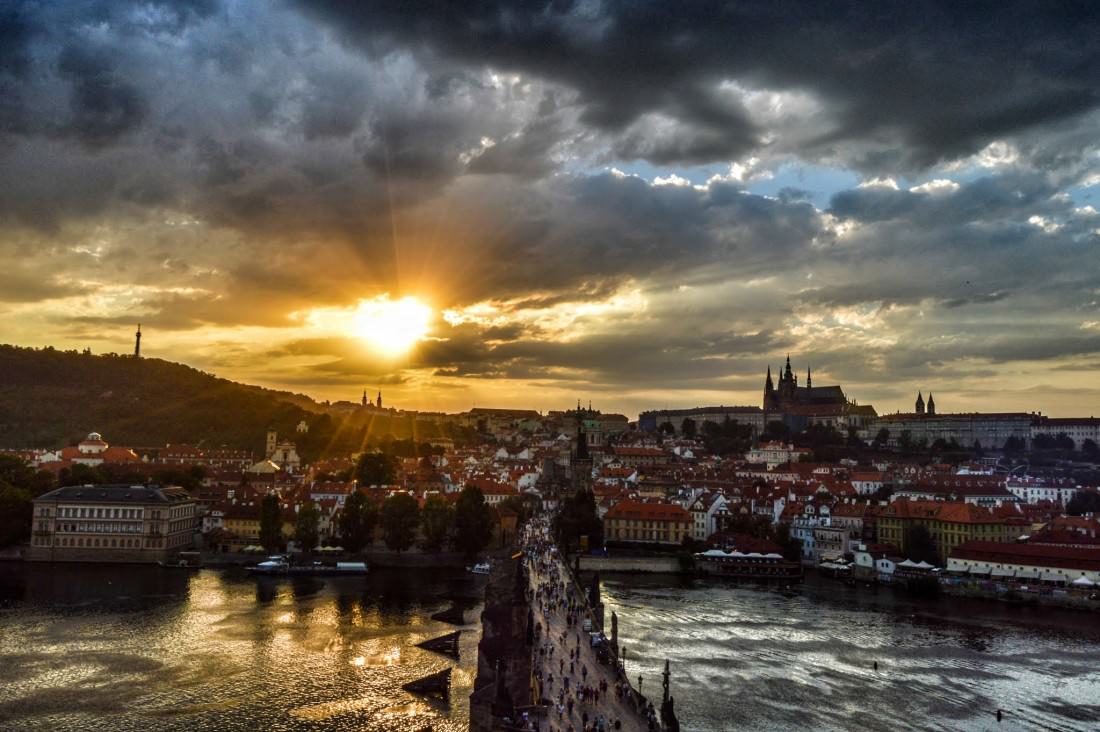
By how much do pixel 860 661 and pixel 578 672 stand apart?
14.6 metres

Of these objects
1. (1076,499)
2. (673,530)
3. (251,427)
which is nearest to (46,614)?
(673,530)

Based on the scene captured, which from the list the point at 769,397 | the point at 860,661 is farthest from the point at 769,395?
the point at 860,661

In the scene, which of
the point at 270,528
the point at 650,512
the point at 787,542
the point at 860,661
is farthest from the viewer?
the point at 650,512

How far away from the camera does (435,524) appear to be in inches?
2517

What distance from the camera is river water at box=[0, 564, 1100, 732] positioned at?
28.9 meters

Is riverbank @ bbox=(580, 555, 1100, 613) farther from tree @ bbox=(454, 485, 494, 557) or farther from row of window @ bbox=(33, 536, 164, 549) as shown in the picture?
row of window @ bbox=(33, 536, 164, 549)

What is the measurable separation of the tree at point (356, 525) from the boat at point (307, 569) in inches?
135

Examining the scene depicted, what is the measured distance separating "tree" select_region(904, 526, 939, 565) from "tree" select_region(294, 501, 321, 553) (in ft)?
138

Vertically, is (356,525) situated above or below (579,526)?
above

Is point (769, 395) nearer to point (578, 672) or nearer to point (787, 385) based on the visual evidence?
point (787, 385)

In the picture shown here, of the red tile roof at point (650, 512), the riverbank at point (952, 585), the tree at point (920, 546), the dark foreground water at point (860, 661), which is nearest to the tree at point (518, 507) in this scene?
the red tile roof at point (650, 512)

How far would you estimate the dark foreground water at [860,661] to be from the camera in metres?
29.9

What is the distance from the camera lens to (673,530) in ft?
239

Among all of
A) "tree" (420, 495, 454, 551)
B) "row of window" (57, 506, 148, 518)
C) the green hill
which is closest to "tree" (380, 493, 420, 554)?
"tree" (420, 495, 454, 551)
